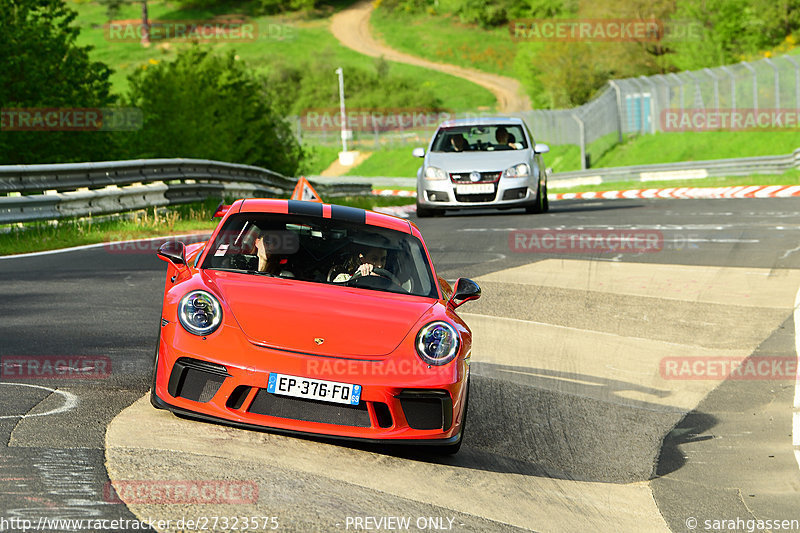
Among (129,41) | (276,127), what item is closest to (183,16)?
(129,41)

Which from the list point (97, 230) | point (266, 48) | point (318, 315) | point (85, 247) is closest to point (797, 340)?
point (318, 315)

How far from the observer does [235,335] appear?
232 inches

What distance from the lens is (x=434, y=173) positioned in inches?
793

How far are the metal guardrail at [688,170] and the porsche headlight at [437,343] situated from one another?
102 feet

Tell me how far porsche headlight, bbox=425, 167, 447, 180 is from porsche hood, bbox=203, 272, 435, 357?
13.5 metres

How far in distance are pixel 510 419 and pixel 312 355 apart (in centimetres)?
225

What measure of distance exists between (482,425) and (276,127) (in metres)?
33.7

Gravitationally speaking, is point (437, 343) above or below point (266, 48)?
below

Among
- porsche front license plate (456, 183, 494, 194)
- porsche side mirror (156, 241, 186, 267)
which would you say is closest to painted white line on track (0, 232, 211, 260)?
porsche front license plate (456, 183, 494, 194)

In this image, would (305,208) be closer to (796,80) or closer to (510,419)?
(510,419)

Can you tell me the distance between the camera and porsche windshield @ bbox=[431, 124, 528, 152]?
20.6 m

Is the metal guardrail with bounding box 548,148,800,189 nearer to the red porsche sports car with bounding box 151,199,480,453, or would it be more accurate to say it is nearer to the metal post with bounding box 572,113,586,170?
the metal post with bounding box 572,113,586,170

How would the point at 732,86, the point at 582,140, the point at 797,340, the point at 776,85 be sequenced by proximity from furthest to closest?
1. the point at 582,140
2. the point at 732,86
3. the point at 776,85
4. the point at 797,340

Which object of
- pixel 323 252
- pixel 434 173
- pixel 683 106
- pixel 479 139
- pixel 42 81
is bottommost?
pixel 683 106
